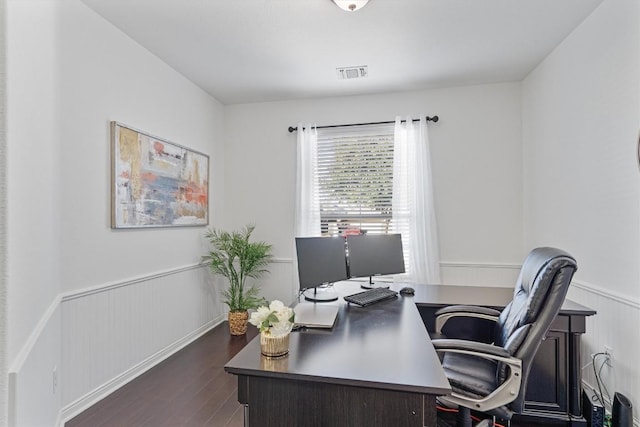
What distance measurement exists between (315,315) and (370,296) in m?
0.56

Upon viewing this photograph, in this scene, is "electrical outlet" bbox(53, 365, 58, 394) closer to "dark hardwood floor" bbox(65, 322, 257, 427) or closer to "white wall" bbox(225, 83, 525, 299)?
"dark hardwood floor" bbox(65, 322, 257, 427)

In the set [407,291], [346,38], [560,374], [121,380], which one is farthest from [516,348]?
[121,380]

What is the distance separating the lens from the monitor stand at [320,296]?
7.07ft

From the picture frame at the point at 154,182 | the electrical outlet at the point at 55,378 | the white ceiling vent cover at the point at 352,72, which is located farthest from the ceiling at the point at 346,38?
the electrical outlet at the point at 55,378

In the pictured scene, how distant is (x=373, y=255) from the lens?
2576 millimetres

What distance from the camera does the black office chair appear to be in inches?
58.6

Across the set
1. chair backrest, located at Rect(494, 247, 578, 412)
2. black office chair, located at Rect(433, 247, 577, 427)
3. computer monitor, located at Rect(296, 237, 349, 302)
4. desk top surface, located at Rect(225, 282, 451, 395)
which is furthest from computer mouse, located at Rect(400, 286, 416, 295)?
chair backrest, located at Rect(494, 247, 578, 412)

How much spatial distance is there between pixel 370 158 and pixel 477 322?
2110mm

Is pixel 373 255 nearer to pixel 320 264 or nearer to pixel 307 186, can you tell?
pixel 320 264

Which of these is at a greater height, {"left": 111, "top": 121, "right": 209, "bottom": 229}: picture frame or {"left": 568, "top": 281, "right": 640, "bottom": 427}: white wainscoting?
{"left": 111, "top": 121, "right": 209, "bottom": 229}: picture frame

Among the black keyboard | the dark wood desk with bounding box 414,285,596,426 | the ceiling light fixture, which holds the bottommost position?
the dark wood desk with bounding box 414,285,596,426

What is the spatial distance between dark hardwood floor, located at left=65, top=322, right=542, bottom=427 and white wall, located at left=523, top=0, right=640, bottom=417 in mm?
855

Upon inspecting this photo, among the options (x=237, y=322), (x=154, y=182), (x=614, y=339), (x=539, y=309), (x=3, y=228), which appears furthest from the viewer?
(x=237, y=322)

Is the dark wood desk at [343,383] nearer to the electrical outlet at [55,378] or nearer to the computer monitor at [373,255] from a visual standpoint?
the computer monitor at [373,255]
